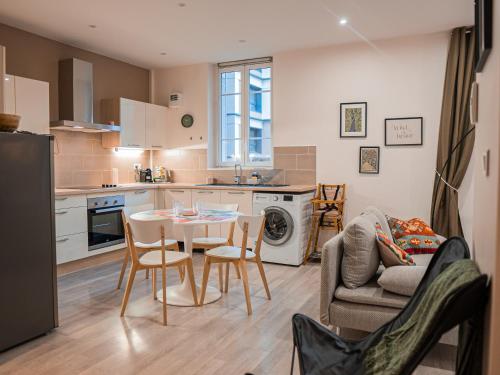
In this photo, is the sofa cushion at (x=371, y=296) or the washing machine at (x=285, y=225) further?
the washing machine at (x=285, y=225)

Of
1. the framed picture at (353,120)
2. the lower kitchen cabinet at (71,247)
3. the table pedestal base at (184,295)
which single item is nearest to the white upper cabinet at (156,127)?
the lower kitchen cabinet at (71,247)

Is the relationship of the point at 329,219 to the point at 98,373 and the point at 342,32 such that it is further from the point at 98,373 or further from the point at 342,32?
the point at 98,373

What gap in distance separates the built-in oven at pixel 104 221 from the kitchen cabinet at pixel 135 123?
92 cm

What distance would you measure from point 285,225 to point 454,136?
2184mm

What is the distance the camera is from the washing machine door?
4.93 m

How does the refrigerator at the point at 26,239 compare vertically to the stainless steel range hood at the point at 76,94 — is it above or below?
below

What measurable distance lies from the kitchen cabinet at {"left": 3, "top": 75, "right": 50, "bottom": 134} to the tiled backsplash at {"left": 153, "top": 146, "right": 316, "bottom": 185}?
2.27m

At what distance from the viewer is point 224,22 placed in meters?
4.51

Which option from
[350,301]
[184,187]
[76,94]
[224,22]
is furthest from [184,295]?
[76,94]

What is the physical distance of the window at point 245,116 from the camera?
6031 mm

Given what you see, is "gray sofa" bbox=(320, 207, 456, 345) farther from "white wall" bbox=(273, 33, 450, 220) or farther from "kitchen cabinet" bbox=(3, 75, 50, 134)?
"kitchen cabinet" bbox=(3, 75, 50, 134)

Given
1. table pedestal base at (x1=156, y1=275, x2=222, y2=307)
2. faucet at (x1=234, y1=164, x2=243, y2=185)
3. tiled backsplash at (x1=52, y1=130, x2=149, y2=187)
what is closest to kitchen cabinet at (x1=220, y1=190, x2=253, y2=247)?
faucet at (x1=234, y1=164, x2=243, y2=185)

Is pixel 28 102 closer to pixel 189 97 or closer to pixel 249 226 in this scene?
pixel 189 97

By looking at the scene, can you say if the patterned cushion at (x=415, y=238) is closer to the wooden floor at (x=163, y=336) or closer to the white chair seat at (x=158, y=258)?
the wooden floor at (x=163, y=336)
